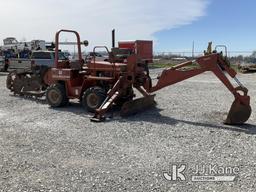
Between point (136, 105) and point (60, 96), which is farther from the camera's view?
point (60, 96)

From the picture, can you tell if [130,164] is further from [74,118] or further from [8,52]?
[8,52]

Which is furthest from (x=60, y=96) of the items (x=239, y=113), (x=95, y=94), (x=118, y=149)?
(x=239, y=113)

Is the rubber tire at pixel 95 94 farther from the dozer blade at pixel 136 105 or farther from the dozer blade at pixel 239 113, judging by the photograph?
the dozer blade at pixel 239 113

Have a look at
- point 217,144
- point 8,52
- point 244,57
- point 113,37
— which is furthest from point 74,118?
point 244,57

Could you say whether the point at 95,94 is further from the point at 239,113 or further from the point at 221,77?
the point at 239,113

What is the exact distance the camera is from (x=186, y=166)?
6.03 m

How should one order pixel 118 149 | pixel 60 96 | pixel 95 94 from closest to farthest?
pixel 118 149 < pixel 95 94 < pixel 60 96

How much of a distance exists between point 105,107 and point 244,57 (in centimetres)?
4023

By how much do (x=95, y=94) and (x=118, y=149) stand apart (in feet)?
12.4
